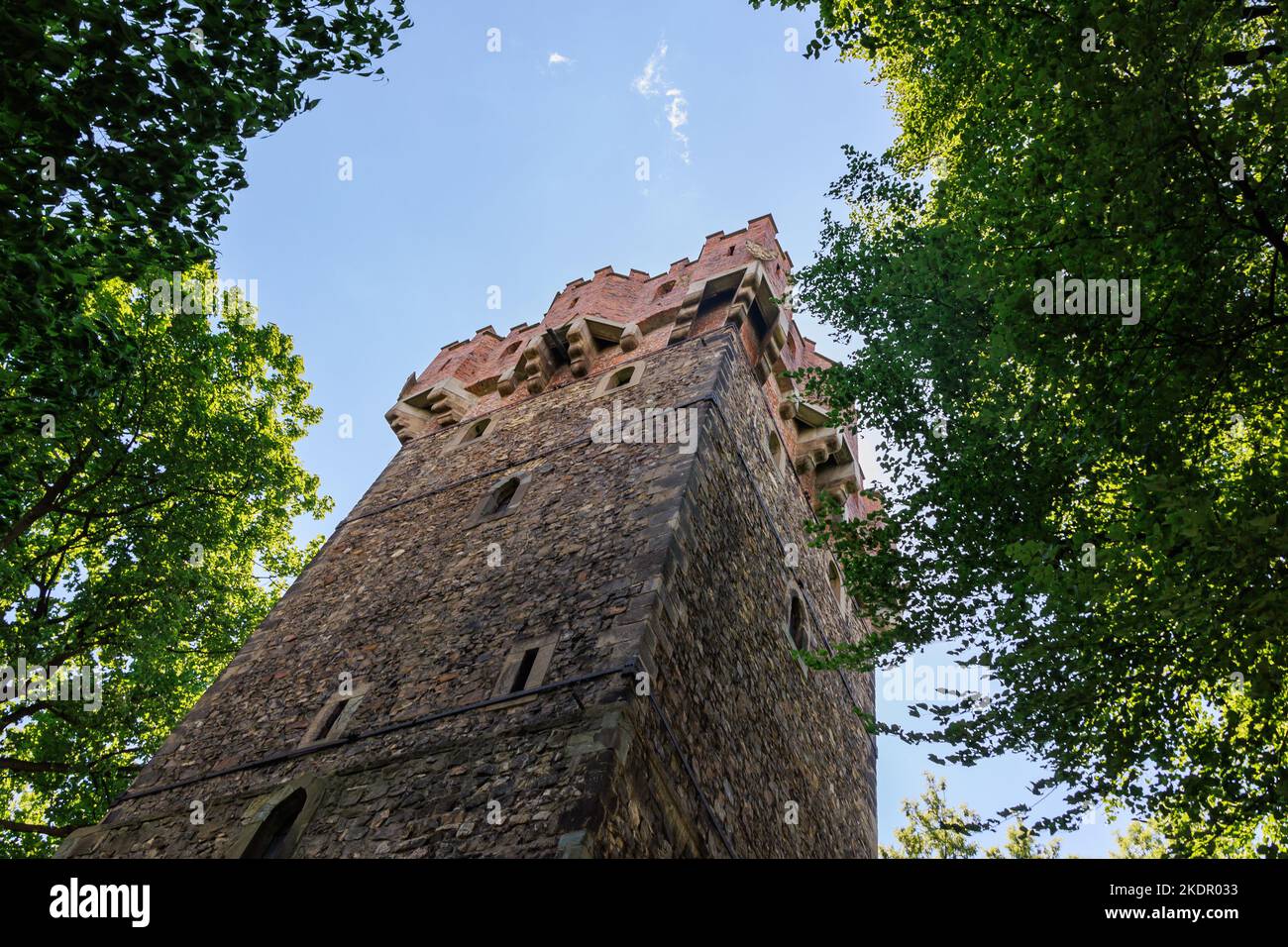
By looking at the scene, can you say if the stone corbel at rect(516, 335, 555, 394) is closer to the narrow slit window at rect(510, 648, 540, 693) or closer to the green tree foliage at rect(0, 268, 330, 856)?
the green tree foliage at rect(0, 268, 330, 856)

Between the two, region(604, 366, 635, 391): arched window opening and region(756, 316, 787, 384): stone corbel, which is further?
region(756, 316, 787, 384): stone corbel

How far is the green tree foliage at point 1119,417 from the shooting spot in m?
6.29

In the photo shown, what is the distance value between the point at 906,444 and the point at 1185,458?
273 centimetres


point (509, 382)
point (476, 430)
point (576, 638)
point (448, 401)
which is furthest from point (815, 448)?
point (576, 638)

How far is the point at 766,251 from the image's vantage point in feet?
52.9

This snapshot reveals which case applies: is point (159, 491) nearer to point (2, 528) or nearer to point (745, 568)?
point (2, 528)

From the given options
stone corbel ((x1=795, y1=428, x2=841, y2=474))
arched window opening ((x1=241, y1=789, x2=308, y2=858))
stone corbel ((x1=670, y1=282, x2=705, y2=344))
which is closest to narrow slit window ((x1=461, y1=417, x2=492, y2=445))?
stone corbel ((x1=670, y1=282, x2=705, y2=344))

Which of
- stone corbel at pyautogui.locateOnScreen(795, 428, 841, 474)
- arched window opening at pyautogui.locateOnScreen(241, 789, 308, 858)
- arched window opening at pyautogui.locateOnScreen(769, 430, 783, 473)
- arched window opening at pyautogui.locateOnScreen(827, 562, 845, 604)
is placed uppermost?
stone corbel at pyautogui.locateOnScreen(795, 428, 841, 474)

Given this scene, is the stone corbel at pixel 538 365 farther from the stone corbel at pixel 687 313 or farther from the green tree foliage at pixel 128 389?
the green tree foliage at pixel 128 389

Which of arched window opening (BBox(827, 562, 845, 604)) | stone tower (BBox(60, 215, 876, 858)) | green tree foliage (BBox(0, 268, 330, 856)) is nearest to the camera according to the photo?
stone tower (BBox(60, 215, 876, 858))

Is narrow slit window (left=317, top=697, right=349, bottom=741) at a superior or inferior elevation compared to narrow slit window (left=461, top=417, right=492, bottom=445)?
inferior

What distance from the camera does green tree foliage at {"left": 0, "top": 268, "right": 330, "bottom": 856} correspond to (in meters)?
13.8

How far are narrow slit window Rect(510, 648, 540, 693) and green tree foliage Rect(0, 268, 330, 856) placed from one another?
7729 millimetres

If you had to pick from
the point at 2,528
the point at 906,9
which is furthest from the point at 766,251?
the point at 2,528
